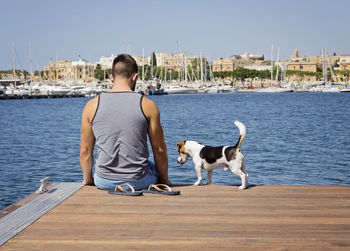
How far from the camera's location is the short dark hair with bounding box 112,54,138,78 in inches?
171

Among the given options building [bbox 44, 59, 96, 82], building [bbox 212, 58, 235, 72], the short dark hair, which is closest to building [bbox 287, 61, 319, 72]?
building [bbox 212, 58, 235, 72]

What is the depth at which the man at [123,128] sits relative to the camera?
4.34 metres

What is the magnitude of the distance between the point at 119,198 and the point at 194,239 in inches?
48.1

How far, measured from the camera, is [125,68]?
4.39 meters

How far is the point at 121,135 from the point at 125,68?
57cm

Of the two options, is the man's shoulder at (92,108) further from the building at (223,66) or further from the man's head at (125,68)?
the building at (223,66)

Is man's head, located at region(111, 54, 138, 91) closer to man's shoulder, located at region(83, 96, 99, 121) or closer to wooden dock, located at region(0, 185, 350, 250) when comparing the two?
man's shoulder, located at region(83, 96, 99, 121)

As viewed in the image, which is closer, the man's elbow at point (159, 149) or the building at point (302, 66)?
the man's elbow at point (159, 149)

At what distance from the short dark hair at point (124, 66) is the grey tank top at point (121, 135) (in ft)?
0.58

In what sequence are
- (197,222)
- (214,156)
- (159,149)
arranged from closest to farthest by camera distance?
(197,222) < (159,149) < (214,156)

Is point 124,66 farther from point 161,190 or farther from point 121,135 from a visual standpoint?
point 161,190

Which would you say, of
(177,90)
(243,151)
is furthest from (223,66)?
(243,151)

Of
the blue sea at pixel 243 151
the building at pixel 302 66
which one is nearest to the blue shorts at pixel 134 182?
the blue sea at pixel 243 151

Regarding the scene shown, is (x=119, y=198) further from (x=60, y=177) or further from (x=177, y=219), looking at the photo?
(x=60, y=177)
